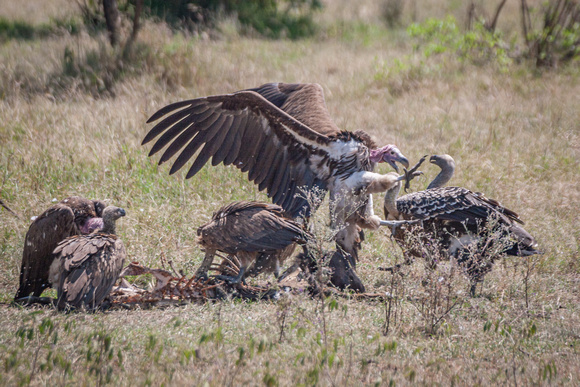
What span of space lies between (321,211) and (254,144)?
90 centimetres

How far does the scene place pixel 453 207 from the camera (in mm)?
5578

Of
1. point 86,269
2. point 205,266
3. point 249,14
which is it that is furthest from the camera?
point 249,14

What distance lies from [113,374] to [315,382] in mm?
1181

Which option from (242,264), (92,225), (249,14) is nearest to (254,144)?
(242,264)

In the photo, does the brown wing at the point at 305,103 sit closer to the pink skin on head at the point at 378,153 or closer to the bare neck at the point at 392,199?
the pink skin on head at the point at 378,153

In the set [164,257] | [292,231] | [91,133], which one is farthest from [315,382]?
[91,133]

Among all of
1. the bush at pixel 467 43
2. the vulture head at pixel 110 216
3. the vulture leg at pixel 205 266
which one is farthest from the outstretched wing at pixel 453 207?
the bush at pixel 467 43

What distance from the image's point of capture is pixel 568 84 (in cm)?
1095

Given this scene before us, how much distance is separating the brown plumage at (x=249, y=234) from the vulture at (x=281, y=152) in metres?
0.38

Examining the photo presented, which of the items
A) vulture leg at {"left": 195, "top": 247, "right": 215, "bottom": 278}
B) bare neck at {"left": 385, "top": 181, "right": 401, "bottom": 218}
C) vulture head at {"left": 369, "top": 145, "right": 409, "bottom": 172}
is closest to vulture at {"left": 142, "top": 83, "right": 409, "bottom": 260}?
vulture head at {"left": 369, "top": 145, "right": 409, "bottom": 172}

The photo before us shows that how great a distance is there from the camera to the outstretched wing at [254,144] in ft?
18.2

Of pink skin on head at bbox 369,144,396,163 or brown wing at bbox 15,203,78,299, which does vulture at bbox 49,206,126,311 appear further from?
pink skin on head at bbox 369,144,396,163

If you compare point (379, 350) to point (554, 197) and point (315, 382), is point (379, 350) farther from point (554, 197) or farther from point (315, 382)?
point (554, 197)

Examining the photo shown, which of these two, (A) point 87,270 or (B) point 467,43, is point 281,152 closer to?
(A) point 87,270
